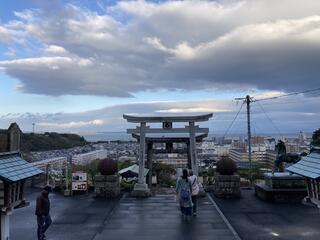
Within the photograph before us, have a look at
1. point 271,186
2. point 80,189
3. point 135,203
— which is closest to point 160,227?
point 135,203

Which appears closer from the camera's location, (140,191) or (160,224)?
(160,224)

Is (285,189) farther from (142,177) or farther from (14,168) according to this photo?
(14,168)

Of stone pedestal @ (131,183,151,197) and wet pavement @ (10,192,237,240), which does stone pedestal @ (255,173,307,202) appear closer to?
wet pavement @ (10,192,237,240)

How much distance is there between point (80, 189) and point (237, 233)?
30.9ft

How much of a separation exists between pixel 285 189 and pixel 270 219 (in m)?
3.84

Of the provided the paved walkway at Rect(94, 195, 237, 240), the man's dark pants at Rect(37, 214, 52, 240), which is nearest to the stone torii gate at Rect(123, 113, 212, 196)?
the paved walkway at Rect(94, 195, 237, 240)

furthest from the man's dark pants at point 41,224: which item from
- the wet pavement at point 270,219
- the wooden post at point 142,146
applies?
the wooden post at point 142,146

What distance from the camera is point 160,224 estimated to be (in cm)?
1234

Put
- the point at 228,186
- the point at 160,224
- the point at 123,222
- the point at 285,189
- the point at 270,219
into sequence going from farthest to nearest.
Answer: the point at 228,186
the point at 285,189
the point at 270,219
the point at 123,222
the point at 160,224

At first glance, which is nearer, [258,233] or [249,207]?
[258,233]

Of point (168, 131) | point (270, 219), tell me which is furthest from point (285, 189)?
point (168, 131)

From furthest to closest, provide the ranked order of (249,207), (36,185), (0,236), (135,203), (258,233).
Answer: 1. (36,185)
2. (135,203)
3. (249,207)
4. (258,233)
5. (0,236)

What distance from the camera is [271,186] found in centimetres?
1653

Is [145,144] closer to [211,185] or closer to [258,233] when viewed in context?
[211,185]
